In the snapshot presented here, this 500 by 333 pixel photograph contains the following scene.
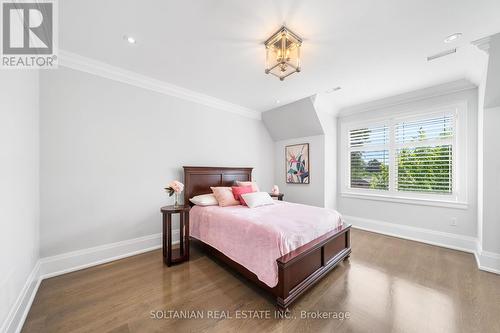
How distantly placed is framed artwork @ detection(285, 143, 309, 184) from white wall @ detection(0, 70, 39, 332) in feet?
14.4

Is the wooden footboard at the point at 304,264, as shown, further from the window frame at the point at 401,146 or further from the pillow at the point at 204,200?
the window frame at the point at 401,146

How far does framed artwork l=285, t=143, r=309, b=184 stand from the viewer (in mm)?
4504

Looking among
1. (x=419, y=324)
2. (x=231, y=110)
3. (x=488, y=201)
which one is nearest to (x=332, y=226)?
(x=419, y=324)

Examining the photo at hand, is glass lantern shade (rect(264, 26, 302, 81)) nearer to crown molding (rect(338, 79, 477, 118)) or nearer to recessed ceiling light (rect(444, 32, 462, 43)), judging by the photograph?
recessed ceiling light (rect(444, 32, 462, 43))

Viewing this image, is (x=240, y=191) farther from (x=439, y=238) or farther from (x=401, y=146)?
(x=439, y=238)

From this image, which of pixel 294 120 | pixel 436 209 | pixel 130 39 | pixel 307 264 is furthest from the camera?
pixel 294 120

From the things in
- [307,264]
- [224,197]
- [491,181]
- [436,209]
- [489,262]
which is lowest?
[489,262]

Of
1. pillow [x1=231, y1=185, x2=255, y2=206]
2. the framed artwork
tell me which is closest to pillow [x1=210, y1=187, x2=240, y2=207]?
pillow [x1=231, y1=185, x2=255, y2=206]

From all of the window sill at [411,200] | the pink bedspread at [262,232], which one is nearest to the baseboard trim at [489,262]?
the window sill at [411,200]

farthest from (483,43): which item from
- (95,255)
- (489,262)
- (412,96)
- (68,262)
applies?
(68,262)

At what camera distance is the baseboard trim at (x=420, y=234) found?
2977 millimetres

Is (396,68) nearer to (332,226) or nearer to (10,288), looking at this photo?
(332,226)

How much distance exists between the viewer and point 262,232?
6.45 feet

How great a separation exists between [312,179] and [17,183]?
14.6ft
